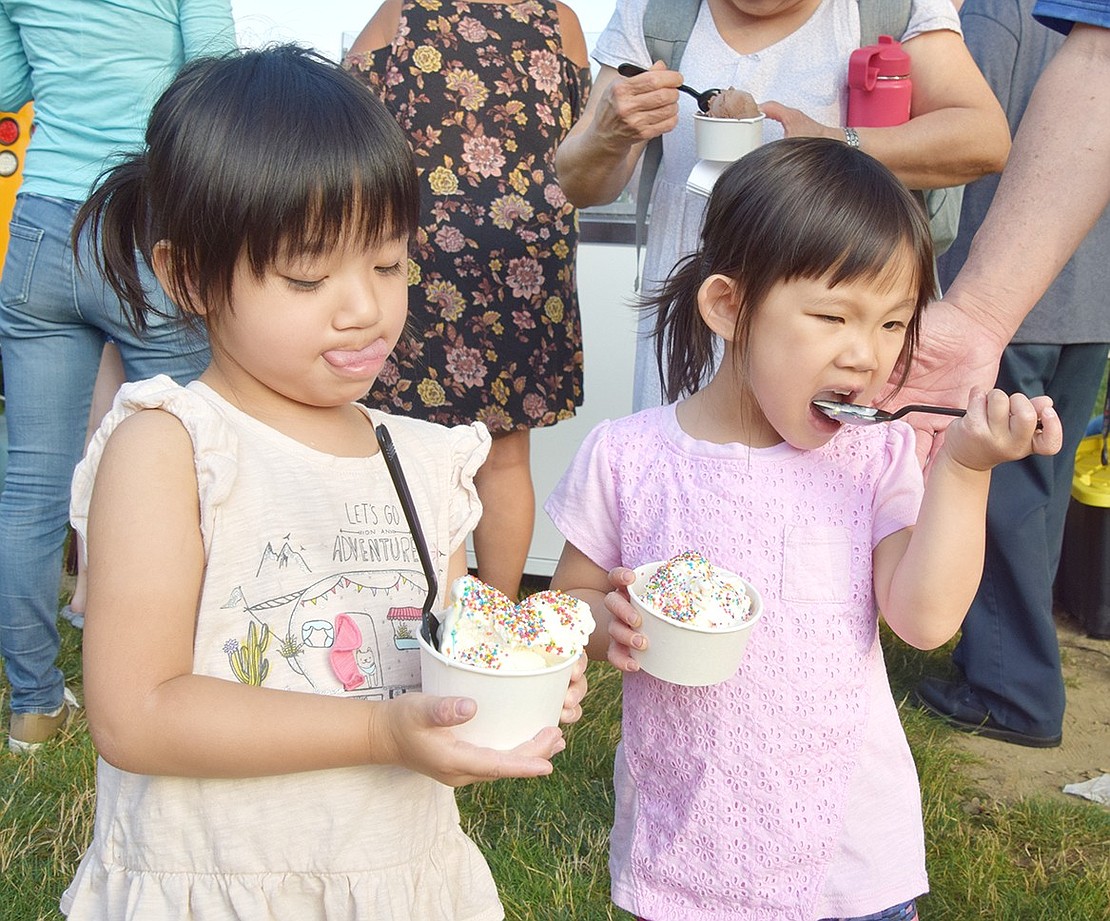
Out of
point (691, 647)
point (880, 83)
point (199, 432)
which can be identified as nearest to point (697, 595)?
point (691, 647)

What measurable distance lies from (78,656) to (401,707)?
275 cm

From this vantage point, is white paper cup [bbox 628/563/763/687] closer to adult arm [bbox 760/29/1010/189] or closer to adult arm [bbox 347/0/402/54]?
adult arm [bbox 760/29/1010/189]

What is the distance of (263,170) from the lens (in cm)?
138

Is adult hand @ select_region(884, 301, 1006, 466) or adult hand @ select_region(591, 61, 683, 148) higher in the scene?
adult hand @ select_region(591, 61, 683, 148)

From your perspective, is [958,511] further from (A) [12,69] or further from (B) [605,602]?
(A) [12,69]

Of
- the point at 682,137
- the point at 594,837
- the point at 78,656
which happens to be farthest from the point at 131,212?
the point at 78,656

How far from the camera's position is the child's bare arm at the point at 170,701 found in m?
1.30

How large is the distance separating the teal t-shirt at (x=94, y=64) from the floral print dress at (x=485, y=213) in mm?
468

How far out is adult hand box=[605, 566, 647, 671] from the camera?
154cm

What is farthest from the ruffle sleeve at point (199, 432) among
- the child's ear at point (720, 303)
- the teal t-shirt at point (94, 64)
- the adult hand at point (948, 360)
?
the teal t-shirt at point (94, 64)

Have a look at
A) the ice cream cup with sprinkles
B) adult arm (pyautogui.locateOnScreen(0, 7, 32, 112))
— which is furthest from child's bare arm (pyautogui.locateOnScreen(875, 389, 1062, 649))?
adult arm (pyautogui.locateOnScreen(0, 7, 32, 112))

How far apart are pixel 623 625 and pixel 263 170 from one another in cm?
70

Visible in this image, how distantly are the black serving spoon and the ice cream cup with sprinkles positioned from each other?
2 centimetres

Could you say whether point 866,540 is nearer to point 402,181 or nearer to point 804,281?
point 804,281
